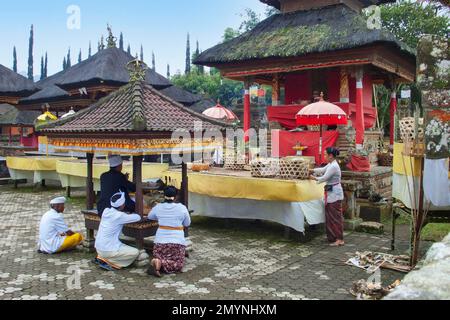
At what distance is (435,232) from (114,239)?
23.0 ft

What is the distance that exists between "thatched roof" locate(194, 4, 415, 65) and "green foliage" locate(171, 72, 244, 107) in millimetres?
26536

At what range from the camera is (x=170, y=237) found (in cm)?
667

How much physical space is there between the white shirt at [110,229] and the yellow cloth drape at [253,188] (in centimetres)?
308

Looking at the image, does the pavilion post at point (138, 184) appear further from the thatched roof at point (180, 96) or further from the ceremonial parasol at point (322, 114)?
the thatched roof at point (180, 96)

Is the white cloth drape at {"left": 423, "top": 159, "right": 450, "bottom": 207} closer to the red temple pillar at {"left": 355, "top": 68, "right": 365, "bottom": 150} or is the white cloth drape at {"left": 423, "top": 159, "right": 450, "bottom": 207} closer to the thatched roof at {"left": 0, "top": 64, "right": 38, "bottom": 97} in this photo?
the red temple pillar at {"left": 355, "top": 68, "right": 365, "bottom": 150}

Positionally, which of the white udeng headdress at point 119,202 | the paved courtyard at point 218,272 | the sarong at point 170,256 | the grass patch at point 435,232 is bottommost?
the paved courtyard at point 218,272

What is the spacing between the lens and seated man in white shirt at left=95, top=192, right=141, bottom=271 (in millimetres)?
6809

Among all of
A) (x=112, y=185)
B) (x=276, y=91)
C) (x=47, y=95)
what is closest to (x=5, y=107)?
(x=47, y=95)

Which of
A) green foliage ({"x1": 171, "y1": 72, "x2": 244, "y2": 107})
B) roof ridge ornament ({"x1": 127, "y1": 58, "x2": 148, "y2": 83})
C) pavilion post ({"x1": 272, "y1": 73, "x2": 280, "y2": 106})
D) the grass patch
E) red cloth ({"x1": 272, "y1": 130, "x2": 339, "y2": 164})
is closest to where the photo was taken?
roof ridge ornament ({"x1": 127, "y1": 58, "x2": 148, "y2": 83})

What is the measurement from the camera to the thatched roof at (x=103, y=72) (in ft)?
65.6

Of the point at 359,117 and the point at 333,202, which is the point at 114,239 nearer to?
the point at 333,202

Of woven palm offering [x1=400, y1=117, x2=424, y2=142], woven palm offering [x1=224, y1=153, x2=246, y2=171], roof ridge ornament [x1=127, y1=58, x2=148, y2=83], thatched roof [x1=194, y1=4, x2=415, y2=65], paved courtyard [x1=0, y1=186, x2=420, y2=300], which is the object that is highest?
thatched roof [x1=194, y1=4, x2=415, y2=65]

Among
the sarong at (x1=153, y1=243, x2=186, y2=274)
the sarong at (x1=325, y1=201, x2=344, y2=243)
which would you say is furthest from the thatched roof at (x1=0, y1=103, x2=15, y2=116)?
the sarong at (x1=325, y1=201, x2=344, y2=243)

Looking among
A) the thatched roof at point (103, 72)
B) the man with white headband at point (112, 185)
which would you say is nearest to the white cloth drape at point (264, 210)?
the man with white headband at point (112, 185)
